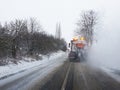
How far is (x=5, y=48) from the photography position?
2756 centimetres

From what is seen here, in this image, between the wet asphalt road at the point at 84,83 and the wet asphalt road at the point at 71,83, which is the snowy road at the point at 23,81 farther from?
the wet asphalt road at the point at 84,83

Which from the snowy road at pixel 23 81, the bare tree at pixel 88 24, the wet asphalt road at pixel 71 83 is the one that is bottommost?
the snowy road at pixel 23 81

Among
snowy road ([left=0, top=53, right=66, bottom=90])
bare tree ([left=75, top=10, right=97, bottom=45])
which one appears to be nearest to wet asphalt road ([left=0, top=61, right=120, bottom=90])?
snowy road ([left=0, top=53, right=66, bottom=90])

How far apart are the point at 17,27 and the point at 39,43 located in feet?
43.8

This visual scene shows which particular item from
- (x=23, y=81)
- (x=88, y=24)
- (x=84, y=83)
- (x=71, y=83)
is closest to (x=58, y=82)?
(x=71, y=83)

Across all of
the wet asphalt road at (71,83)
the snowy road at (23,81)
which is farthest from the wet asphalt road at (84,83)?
the snowy road at (23,81)

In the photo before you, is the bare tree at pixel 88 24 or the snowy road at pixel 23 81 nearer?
the snowy road at pixel 23 81

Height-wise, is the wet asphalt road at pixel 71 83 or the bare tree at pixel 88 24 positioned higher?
the bare tree at pixel 88 24

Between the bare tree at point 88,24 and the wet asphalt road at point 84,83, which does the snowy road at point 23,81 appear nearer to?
the wet asphalt road at point 84,83

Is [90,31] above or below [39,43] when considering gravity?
above

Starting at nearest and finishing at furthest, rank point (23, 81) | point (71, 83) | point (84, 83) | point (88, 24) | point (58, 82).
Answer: point (71, 83)
point (84, 83)
point (58, 82)
point (23, 81)
point (88, 24)

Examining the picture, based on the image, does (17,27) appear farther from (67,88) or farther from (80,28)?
(80,28)

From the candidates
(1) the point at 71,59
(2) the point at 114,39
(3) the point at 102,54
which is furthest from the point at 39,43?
(2) the point at 114,39

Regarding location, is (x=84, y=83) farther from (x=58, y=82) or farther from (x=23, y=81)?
(x=23, y=81)
